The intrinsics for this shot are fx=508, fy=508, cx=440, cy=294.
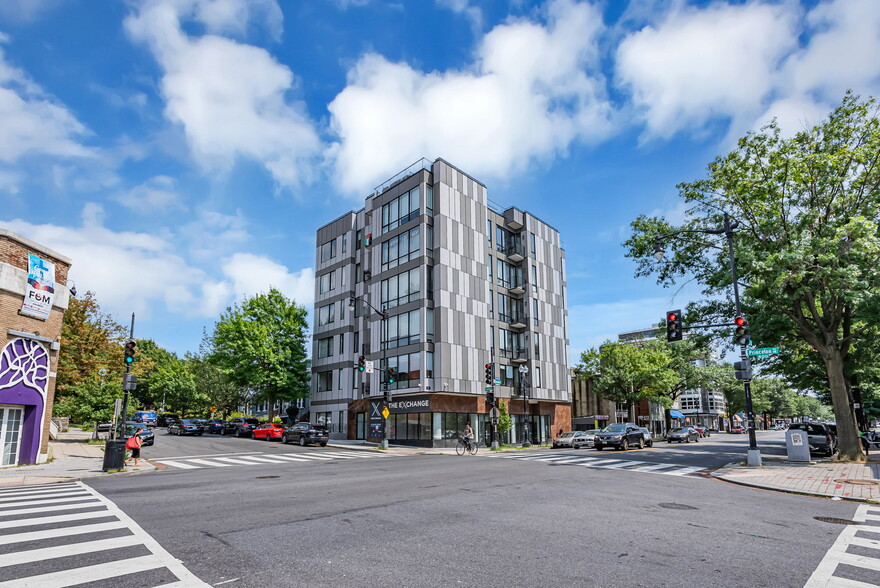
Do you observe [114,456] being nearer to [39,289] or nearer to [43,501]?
[39,289]

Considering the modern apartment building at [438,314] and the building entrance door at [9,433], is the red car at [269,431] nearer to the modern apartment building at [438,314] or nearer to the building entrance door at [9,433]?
the modern apartment building at [438,314]

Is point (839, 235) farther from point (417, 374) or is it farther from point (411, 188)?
point (411, 188)

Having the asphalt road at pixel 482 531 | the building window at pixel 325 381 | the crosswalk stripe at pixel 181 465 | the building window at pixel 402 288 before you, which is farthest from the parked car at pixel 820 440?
the building window at pixel 325 381

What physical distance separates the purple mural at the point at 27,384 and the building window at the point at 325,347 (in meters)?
29.1

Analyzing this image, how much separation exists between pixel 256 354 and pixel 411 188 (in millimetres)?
20295

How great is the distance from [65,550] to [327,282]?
4469 cm

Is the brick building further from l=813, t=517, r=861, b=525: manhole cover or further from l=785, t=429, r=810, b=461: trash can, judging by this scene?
l=785, t=429, r=810, b=461: trash can

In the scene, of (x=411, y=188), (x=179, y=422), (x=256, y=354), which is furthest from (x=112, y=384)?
(x=411, y=188)

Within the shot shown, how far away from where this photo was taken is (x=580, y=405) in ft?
224

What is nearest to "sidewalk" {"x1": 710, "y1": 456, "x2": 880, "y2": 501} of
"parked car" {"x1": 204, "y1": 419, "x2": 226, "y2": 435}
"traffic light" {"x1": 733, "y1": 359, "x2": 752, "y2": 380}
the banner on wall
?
A: "traffic light" {"x1": 733, "y1": 359, "x2": 752, "y2": 380}

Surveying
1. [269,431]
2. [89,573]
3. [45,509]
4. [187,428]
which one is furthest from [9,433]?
[187,428]

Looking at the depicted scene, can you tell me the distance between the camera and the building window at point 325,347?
4853cm

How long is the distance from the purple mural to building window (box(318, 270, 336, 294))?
30.2 metres

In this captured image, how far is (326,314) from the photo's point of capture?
49.8m
